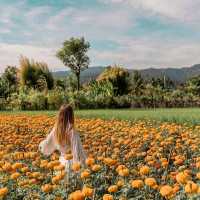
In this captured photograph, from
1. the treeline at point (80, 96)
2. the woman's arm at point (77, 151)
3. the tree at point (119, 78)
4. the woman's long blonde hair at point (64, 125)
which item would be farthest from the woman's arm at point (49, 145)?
the tree at point (119, 78)

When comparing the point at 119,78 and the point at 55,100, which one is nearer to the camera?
the point at 55,100

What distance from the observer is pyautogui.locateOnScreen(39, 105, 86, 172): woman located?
6.35 meters

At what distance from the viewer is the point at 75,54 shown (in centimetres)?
6169

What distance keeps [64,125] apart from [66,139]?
0.66 feet

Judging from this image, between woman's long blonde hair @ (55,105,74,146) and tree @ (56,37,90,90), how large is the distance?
178ft

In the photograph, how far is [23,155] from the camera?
22.3ft

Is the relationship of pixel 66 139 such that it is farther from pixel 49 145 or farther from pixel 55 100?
pixel 55 100

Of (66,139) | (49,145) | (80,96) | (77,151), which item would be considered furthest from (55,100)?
(77,151)

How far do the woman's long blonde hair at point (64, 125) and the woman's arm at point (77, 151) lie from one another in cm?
9

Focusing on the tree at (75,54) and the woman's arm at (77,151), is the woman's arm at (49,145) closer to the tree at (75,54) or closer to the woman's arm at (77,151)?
the woman's arm at (77,151)

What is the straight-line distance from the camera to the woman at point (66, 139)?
6352 mm

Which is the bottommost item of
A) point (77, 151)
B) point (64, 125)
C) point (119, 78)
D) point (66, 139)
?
point (77, 151)

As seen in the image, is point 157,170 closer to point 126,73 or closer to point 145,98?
point 145,98

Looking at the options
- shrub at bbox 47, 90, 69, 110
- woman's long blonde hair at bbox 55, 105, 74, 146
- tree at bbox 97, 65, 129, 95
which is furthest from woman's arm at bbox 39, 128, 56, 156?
tree at bbox 97, 65, 129, 95
